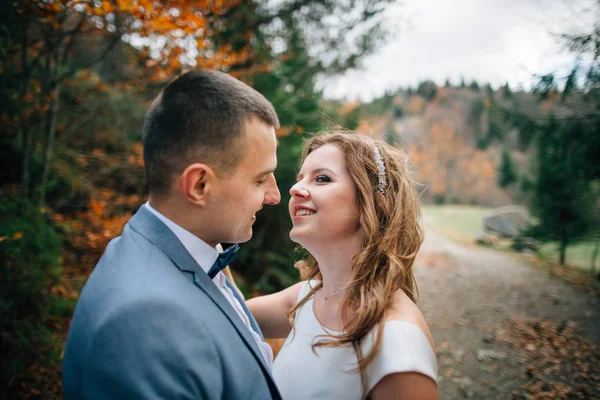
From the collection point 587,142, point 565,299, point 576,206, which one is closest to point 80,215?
point 587,142

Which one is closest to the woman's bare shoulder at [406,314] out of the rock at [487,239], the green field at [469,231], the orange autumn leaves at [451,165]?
the green field at [469,231]

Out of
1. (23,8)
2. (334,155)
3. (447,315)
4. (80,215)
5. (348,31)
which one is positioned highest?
(348,31)

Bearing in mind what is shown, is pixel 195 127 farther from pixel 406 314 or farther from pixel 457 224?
A: pixel 457 224

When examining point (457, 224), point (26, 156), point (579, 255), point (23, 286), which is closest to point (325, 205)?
point (23, 286)

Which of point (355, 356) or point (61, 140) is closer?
point (355, 356)

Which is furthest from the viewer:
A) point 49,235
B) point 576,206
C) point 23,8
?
point 576,206

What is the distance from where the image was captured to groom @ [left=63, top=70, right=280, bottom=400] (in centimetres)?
108

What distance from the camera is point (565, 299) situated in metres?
6.99

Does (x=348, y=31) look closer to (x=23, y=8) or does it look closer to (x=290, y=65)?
(x=290, y=65)

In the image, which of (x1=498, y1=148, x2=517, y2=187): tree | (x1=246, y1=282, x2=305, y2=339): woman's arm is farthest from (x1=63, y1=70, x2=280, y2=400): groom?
(x1=498, y1=148, x2=517, y2=187): tree

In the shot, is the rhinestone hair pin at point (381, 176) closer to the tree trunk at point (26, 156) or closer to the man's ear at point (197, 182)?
the man's ear at point (197, 182)

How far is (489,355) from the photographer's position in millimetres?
4980

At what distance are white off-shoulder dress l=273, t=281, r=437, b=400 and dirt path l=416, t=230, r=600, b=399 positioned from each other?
3335mm

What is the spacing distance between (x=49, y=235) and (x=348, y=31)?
248 inches
